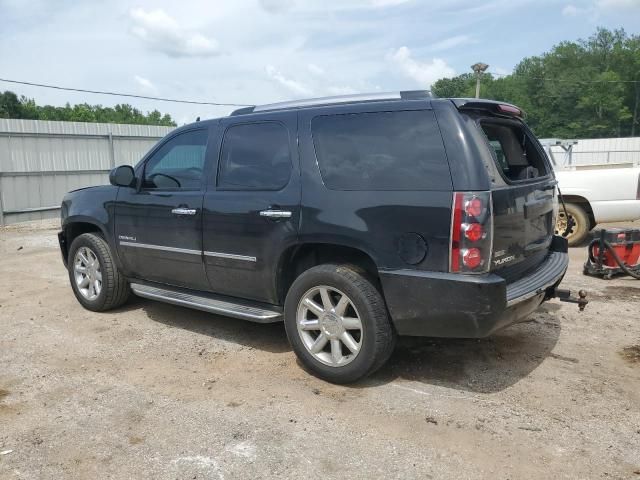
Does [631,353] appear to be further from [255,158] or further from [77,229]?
[77,229]

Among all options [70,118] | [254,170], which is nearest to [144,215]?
[254,170]

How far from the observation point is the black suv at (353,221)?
3371 millimetres

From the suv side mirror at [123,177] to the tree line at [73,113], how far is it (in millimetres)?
56147

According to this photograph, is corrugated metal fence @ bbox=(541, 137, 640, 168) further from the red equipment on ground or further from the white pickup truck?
the red equipment on ground

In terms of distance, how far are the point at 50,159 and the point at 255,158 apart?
12730 millimetres

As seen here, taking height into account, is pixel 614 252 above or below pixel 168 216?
below

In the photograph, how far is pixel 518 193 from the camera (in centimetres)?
366

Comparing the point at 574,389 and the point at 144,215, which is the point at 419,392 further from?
the point at 144,215

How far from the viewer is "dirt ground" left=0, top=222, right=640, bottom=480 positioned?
9.71ft

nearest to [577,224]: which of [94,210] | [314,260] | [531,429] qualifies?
[314,260]

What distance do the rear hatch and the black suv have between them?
17 mm

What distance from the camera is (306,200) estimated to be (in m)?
3.93

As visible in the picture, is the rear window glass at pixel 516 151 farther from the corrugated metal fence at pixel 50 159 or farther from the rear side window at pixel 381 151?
the corrugated metal fence at pixel 50 159

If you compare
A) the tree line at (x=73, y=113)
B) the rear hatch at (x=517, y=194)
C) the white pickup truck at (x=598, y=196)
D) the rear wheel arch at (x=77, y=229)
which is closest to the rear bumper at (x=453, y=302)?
the rear hatch at (x=517, y=194)
